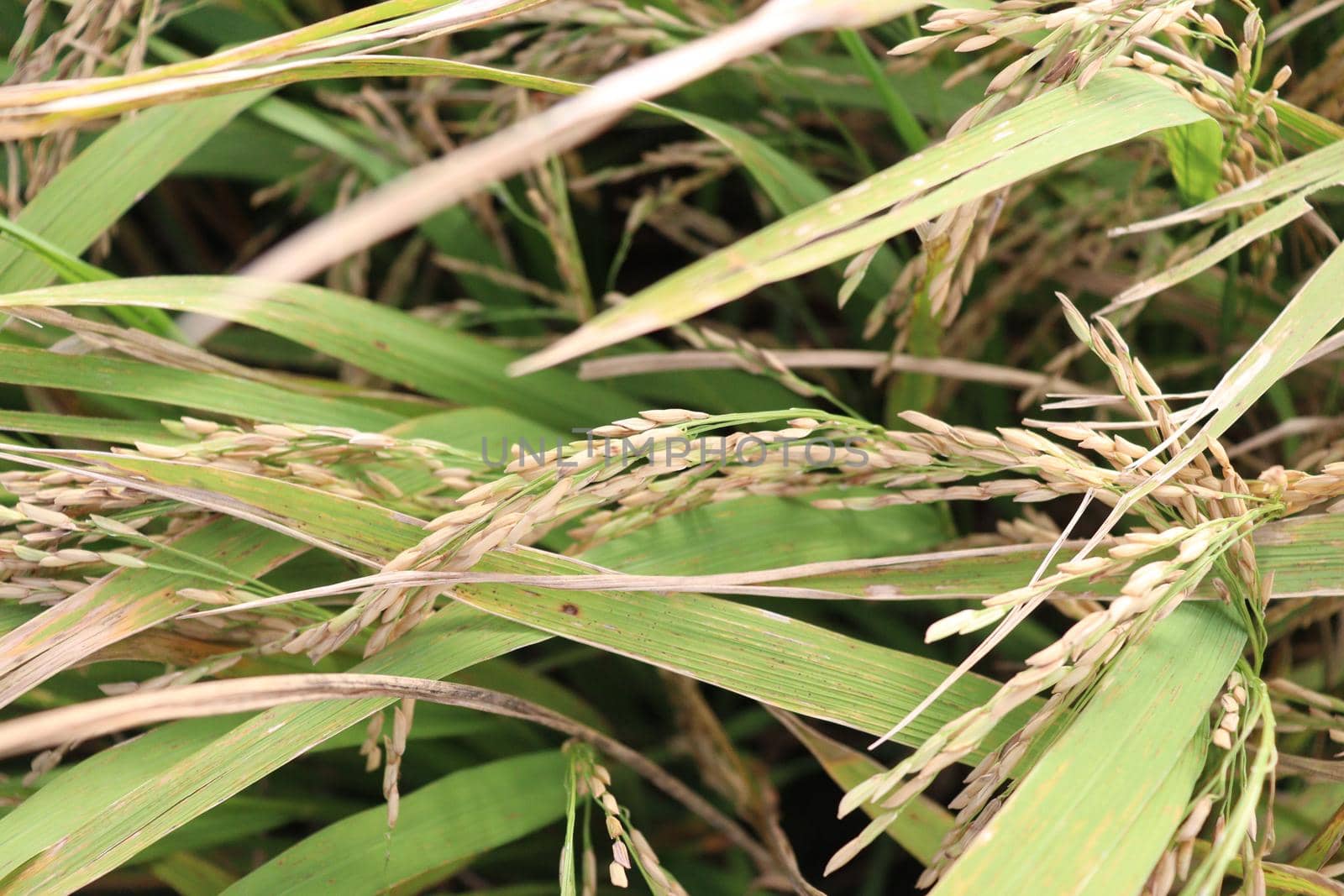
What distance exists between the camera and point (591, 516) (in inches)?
32.5

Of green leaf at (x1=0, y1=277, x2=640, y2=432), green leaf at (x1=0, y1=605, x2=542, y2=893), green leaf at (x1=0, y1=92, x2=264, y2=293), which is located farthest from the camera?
green leaf at (x1=0, y1=92, x2=264, y2=293)

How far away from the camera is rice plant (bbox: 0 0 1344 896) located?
0.58 m

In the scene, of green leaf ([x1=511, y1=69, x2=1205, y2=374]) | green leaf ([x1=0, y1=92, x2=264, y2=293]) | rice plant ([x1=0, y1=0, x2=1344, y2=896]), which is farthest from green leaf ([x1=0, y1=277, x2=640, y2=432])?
green leaf ([x1=511, y1=69, x2=1205, y2=374])

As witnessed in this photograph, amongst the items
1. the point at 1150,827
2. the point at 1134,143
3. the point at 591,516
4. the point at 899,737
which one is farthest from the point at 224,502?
the point at 1134,143

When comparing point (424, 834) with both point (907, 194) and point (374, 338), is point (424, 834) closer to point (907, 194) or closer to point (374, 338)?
point (374, 338)

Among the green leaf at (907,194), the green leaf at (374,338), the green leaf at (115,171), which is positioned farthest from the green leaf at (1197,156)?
the green leaf at (115,171)

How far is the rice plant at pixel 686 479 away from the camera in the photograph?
582 mm

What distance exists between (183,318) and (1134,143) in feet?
3.64

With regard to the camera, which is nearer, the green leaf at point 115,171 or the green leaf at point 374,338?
the green leaf at point 374,338

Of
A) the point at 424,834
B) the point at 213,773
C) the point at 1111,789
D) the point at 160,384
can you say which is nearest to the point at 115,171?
the point at 160,384

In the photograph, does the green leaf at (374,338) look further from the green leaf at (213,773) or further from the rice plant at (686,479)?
the green leaf at (213,773)

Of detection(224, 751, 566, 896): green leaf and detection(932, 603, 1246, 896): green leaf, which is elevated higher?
detection(932, 603, 1246, 896): green leaf

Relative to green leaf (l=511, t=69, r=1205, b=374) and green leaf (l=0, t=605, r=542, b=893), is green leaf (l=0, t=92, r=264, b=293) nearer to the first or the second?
green leaf (l=0, t=605, r=542, b=893)

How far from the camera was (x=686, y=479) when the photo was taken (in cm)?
77
